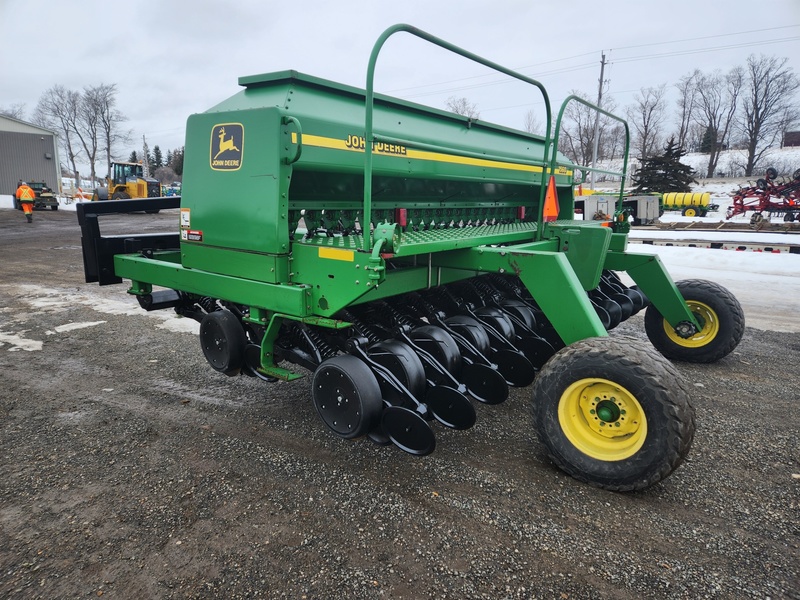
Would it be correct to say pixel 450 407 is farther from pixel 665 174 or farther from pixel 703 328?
pixel 665 174

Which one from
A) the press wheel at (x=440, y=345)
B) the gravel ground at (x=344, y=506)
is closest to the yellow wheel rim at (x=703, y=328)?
the gravel ground at (x=344, y=506)

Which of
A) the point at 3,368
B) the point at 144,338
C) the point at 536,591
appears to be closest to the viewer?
the point at 536,591

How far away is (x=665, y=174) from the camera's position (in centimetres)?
3055

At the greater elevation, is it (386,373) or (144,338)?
(386,373)

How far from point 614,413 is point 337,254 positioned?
1.66 meters

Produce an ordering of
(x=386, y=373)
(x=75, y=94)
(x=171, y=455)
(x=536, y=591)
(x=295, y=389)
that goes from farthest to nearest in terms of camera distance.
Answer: (x=75, y=94), (x=295, y=389), (x=171, y=455), (x=386, y=373), (x=536, y=591)

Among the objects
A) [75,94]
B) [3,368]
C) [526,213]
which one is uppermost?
[75,94]

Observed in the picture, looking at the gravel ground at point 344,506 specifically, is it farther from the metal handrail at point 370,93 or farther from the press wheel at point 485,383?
the metal handrail at point 370,93

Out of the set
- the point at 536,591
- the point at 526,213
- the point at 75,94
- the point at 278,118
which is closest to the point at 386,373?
the point at 536,591

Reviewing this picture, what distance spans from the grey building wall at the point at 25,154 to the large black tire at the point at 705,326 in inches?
1626

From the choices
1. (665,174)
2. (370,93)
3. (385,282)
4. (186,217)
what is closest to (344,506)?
(385,282)

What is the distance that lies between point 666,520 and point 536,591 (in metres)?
0.87

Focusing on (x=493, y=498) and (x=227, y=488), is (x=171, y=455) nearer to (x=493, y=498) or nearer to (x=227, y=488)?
(x=227, y=488)

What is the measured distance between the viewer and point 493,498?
2773 mm
